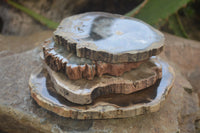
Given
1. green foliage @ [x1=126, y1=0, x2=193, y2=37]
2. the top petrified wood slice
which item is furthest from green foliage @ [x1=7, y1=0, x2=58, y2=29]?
the top petrified wood slice

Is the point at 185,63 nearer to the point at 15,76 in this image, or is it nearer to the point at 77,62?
the point at 77,62

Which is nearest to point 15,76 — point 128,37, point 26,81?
point 26,81

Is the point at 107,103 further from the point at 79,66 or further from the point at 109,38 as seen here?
the point at 109,38

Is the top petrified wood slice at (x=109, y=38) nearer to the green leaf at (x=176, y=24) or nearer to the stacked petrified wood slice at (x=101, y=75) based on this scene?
the stacked petrified wood slice at (x=101, y=75)

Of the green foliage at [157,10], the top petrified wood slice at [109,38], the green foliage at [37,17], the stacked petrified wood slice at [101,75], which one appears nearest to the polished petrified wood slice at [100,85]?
the stacked petrified wood slice at [101,75]

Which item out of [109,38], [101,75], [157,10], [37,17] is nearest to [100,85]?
[101,75]

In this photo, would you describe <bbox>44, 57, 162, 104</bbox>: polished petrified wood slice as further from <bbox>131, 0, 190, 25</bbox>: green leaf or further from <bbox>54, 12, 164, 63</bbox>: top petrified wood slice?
<bbox>131, 0, 190, 25</bbox>: green leaf
